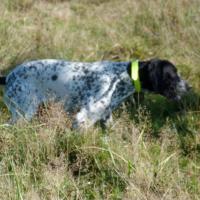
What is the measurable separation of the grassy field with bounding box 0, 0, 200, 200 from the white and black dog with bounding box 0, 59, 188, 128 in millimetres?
186

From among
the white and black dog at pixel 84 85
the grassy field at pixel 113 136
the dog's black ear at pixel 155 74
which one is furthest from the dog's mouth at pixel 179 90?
the dog's black ear at pixel 155 74

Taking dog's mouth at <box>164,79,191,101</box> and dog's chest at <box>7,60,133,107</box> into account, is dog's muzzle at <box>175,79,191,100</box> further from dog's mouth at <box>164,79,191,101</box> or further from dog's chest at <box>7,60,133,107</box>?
dog's chest at <box>7,60,133,107</box>

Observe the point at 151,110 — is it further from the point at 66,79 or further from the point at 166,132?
the point at 166,132

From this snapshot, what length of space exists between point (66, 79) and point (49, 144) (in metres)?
1.33

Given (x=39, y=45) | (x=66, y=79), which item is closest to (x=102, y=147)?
(x=66, y=79)

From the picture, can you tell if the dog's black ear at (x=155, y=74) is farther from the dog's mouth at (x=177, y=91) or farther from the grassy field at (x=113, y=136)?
A: the grassy field at (x=113, y=136)

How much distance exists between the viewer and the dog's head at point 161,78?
5.23m

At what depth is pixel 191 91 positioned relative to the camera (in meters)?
5.75

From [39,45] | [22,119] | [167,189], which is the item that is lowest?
[167,189]

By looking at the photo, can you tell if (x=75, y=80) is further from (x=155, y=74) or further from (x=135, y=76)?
(x=155, y=74)

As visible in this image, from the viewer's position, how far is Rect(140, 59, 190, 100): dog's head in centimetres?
523

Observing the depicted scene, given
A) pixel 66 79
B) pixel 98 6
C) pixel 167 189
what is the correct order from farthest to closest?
pixel 98 6
pixel 66 79
pixel 167 189

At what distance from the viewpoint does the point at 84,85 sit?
534 centimetres

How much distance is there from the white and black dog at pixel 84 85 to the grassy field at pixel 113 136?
0.61ft
